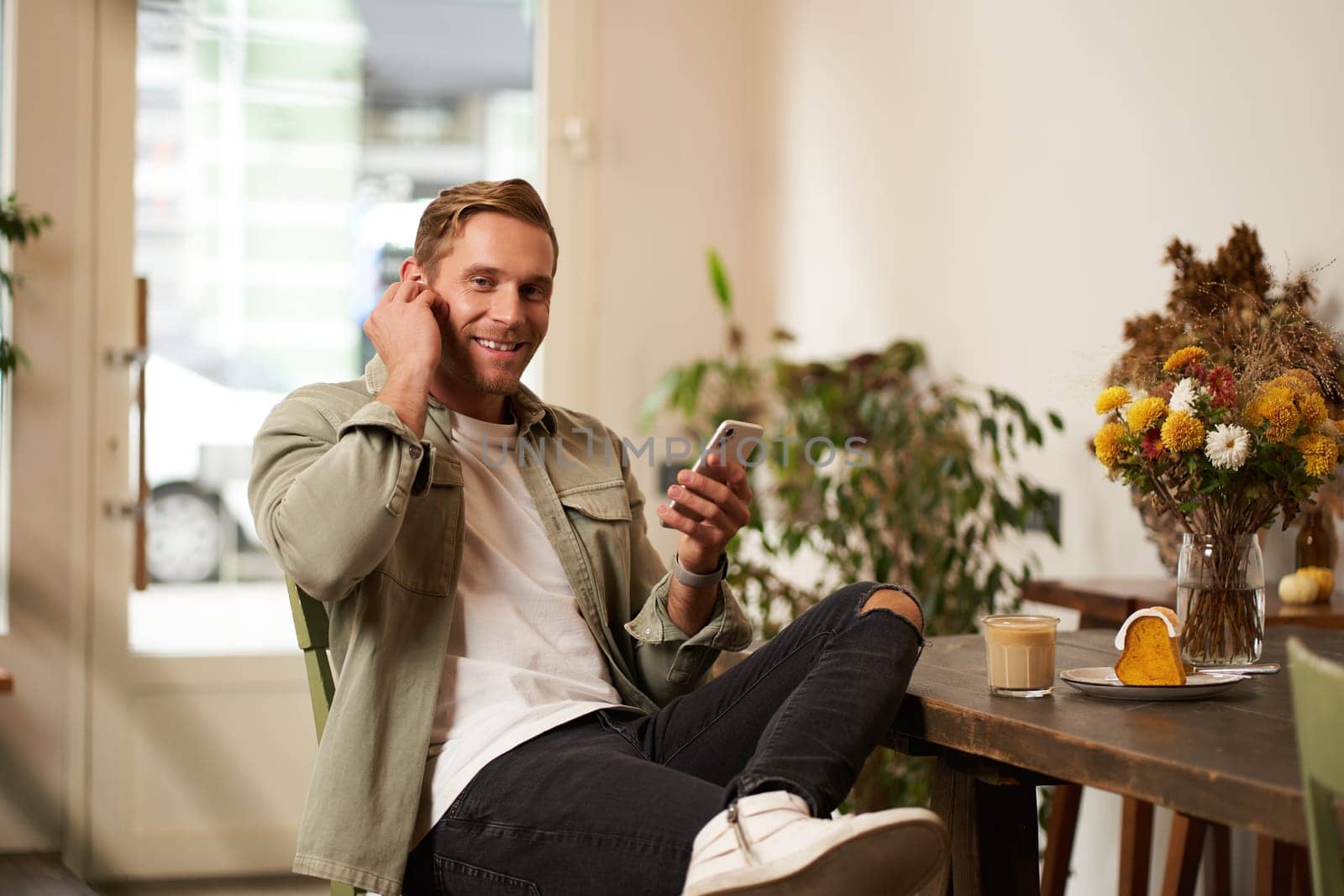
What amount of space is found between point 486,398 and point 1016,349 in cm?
153

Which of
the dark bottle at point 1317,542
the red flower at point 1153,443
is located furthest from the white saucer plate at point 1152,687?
the dark bottle at point 1317,542

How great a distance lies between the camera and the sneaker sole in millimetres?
1155

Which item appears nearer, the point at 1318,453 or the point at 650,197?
the point at 1318,453

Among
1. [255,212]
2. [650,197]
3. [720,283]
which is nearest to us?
[255,212]

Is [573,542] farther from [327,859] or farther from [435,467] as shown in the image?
[327,859]

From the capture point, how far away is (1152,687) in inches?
55.7

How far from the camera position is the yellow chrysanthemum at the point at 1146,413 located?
5.08 feet

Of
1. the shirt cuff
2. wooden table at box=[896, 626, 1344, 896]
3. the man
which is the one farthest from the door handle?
wooden table at box=[896, 626, 1344, 896]

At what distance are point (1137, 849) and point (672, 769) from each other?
4.19 feet

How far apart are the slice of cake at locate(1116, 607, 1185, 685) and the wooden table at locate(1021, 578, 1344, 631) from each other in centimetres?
57

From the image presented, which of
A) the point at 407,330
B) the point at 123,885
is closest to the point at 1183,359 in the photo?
the point at 407,330

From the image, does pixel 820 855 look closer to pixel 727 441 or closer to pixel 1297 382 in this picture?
pixel 727 441

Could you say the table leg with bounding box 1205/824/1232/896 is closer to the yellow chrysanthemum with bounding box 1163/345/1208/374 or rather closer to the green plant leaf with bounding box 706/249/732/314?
the yellow chrysanthemum with bounding box 1163/345/1208/374

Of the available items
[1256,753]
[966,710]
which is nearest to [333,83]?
[966,710]
